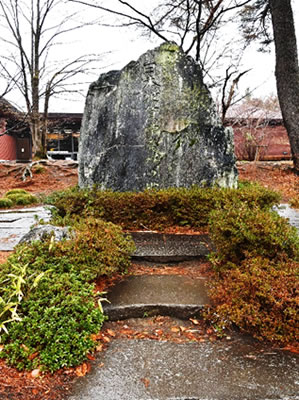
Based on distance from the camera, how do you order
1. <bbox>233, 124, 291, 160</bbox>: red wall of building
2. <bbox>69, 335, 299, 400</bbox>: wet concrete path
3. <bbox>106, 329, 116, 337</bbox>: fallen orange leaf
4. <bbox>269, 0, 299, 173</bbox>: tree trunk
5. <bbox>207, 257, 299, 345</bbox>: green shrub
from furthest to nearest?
<bbox>233, 124, 291, 160</bbox>: red wall of building, <bbox>269, 0, 299, 173</bbox>: tree trunk, <bbox>106, 329, 116, 337</bbox>: fallen orange leaf, <bbox>207, 257, 299, 345</bbox>: green shrub, <bbox>69, 335, 299, 400</bbox>: wet concrete path

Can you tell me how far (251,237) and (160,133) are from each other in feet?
9.48

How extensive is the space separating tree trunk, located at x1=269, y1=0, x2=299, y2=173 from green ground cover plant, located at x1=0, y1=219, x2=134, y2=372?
917 cm

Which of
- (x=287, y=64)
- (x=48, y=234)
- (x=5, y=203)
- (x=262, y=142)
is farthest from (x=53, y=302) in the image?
(x=262, y=142)

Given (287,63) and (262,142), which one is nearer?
(287,63)

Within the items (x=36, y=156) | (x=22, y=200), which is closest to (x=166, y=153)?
(x=22, y=200)

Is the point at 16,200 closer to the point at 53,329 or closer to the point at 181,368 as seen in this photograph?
the point at 53,329

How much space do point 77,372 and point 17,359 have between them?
41 cm

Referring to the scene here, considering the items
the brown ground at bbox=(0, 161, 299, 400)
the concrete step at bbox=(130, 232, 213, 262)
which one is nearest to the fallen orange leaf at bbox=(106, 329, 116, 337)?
the brown ground at bbox=(0, 161, 299, 400)

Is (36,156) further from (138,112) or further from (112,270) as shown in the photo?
(112,270)

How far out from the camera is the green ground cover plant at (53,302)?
2037 millimetres

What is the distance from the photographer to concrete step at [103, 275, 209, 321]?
104 inches

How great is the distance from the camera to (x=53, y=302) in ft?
7.46

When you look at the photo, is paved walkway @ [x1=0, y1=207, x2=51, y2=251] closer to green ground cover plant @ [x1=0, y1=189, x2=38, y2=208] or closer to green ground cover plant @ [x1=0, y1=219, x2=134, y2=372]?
green ground cover plant @ [x1=0, y1=219, x2=134, y2=372]

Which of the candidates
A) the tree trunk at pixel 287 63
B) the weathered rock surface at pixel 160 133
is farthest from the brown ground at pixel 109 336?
the tree trunk at pixel 287 63
